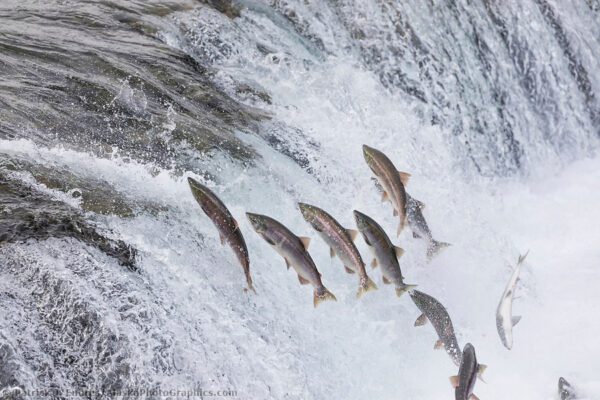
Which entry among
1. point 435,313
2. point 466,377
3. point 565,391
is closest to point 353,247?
point 435,313

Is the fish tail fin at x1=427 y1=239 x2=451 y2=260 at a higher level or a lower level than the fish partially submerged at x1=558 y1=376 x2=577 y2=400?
higher

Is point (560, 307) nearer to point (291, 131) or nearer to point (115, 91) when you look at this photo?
point (291, 131)

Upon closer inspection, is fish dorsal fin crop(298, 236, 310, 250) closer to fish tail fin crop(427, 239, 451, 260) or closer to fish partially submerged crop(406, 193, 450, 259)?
fish partially submerged crop(406, 193, 450, 259)

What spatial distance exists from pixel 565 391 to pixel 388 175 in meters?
1.75

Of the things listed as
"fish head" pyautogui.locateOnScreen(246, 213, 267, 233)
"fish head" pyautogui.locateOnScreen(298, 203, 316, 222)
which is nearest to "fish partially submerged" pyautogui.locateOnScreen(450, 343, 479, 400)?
"fish head" pyautogui.locateOnScreen(298, 203, 316, 222)

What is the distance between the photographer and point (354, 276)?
12.9 ft

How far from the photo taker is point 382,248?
2871 mm

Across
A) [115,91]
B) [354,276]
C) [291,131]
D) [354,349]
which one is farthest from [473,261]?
[115,91]

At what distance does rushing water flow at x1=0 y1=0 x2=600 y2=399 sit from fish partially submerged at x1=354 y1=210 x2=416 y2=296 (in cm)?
69

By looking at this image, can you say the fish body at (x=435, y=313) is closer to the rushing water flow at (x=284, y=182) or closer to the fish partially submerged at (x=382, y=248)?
the fish partially submerged at (x=382, y=248)

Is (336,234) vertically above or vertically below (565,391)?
above

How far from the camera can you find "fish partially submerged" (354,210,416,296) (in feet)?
9.23

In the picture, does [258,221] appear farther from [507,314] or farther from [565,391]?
[565,391]

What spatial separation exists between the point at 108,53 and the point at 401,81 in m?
2.94
